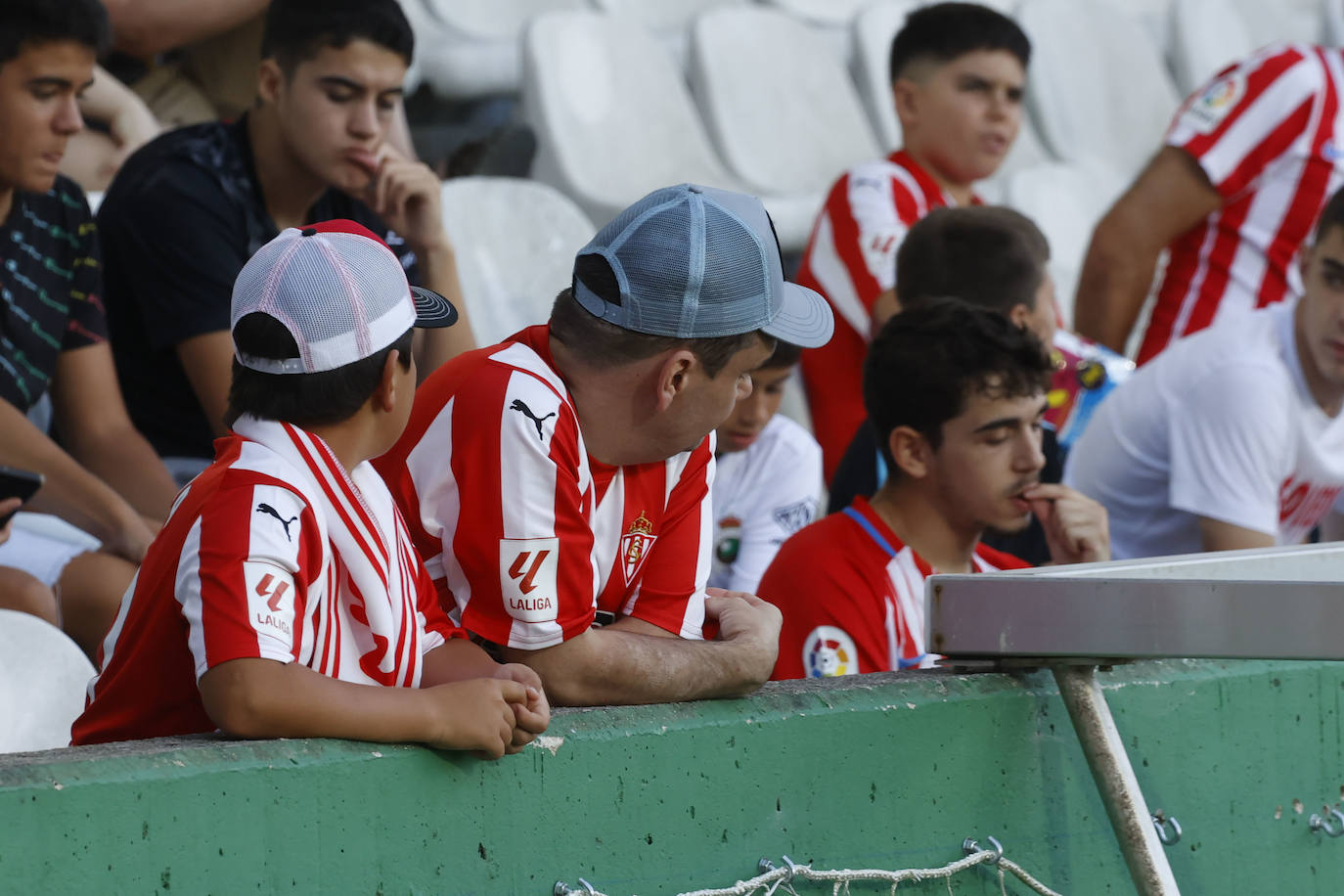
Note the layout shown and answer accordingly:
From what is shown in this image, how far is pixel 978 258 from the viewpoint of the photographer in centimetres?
383

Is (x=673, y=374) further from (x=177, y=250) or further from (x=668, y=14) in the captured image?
(x=668, y=14)

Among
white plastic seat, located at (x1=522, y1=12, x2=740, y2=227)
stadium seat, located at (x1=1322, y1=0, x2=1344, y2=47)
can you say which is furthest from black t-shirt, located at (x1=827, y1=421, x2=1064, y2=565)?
stadium seat, located at (x1=1322, y1=0, x2=1344, y2=47)

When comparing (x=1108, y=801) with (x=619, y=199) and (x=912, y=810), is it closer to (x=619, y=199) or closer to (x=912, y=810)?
(x=912, y=810)

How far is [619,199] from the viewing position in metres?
5.66

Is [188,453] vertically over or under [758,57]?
under

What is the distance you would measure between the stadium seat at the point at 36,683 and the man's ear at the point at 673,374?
98 centimetres

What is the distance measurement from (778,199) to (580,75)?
0.83m

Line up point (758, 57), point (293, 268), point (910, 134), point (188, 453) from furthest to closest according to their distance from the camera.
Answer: point (758, 57) < point (910, 134) < point (188, 453) < point (293, 268)


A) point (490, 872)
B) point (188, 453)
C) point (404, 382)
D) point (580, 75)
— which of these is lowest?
point (490, 872)

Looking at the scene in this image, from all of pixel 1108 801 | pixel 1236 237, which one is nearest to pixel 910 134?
pixel 1236 237

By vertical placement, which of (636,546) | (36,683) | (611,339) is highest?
(611,339)

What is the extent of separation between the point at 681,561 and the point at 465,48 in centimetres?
396

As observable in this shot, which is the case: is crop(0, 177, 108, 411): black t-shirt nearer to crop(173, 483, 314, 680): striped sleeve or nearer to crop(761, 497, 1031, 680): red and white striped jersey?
crop(761, 497, 1031, 680): red and white striped jersey

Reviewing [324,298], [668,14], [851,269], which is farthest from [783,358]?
[668,14]
